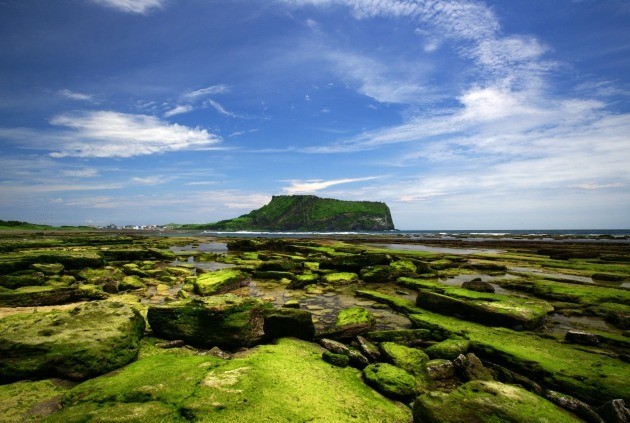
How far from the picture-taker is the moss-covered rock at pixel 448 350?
815 cm

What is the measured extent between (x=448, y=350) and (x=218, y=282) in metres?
12.3

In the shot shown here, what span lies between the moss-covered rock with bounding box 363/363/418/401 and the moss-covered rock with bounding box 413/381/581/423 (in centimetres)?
120

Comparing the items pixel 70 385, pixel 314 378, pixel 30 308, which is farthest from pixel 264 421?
pixel 30 308

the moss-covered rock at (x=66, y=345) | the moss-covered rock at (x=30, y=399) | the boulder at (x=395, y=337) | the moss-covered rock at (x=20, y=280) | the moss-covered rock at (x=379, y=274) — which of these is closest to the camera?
the moss-covered rock at (x=30, y=399)

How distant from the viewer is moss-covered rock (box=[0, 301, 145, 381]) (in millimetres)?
6215

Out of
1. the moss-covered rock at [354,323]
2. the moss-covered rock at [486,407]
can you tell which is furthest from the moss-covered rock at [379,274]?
the moss-covered rock at [486,407]

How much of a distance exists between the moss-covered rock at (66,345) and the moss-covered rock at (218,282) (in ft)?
26.3

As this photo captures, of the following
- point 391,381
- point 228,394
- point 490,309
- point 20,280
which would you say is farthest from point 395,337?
point 20,280

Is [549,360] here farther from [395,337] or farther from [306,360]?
[306,360]

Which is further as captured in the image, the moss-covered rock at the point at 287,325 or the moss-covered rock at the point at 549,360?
the moss-covered rock at the point at 287,325

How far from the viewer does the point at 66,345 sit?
6.48 meters

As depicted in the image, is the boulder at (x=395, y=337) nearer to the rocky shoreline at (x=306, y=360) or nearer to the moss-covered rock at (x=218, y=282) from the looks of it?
the rocky shoreline at (x=306, y=360)

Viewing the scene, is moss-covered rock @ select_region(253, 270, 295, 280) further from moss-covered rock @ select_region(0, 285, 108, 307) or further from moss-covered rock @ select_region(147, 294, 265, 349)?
moss-covered rock @ select_region(147, 294, 265, 349)

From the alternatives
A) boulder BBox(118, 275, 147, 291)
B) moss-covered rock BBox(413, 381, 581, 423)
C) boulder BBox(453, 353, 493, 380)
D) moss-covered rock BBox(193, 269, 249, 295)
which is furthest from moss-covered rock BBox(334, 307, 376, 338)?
boulder BBox(118, 275, 147, 291)
